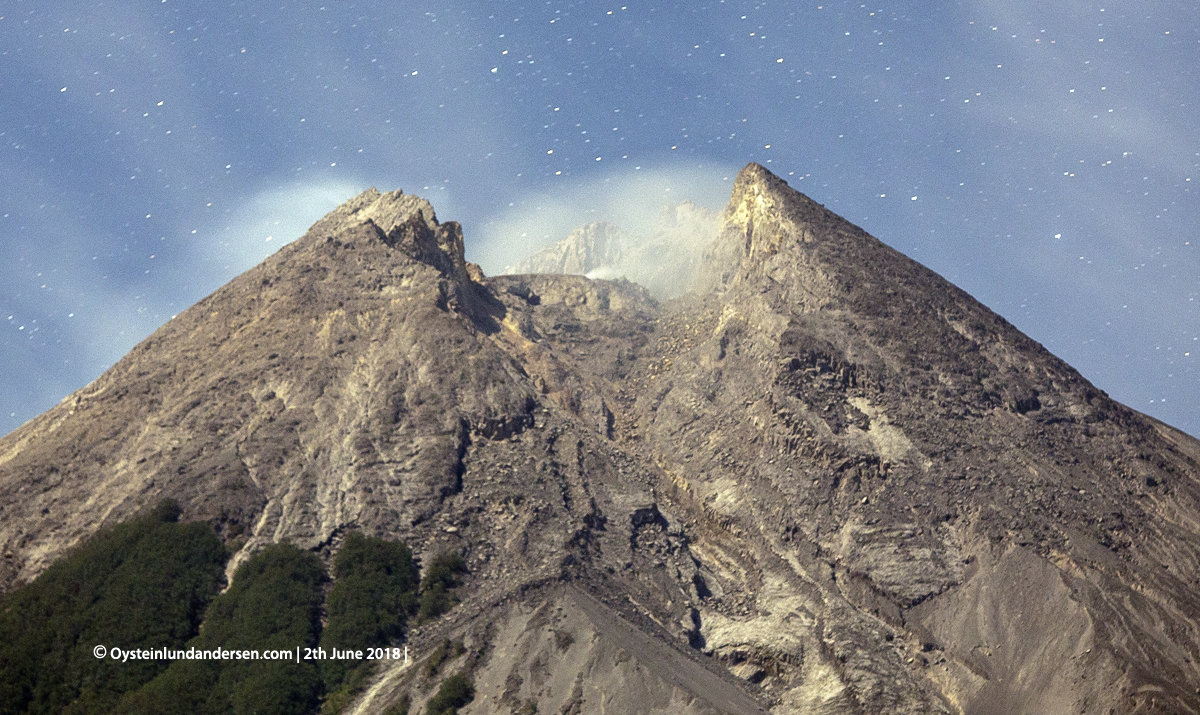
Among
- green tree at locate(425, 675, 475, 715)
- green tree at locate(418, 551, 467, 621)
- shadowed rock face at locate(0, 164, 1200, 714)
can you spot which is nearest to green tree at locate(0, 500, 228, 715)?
shadowed rock face at locate(0, 164, 1200, 714)

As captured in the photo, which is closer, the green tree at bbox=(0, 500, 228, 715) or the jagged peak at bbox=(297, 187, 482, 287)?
the green tree at bbox=(0, 500, 228, 715)

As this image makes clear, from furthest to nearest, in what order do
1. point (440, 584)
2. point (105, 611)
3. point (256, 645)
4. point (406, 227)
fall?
point (406, 227)
point (440, 584)
point (105, 611)
point (256, 645)

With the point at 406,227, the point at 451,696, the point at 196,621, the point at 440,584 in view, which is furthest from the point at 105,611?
the point at 406,227

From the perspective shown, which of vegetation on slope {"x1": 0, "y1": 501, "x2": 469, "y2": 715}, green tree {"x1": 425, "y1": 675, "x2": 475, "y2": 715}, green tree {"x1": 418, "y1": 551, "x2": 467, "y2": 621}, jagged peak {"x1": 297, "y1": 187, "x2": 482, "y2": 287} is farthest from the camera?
jagged peak {"x1": 297, "y1": 187, "x2": 482, "y2": 287}

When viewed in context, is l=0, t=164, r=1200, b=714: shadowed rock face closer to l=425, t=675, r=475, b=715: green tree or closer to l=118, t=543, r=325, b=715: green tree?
l=425, t=675, r=475, b=715: green tree

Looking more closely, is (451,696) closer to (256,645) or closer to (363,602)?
(363,602)

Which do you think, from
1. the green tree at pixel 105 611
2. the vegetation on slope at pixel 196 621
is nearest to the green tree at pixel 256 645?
the vegetation on slope at pixel 196 621

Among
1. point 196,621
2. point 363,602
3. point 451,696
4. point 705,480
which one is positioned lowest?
point 451,696

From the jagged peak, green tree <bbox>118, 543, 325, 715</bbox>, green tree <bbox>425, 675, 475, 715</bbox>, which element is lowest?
green tree <bbox>425, 675, 475, 715</bbox>

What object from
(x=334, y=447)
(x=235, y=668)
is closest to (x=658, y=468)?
(x=334, y=447)
